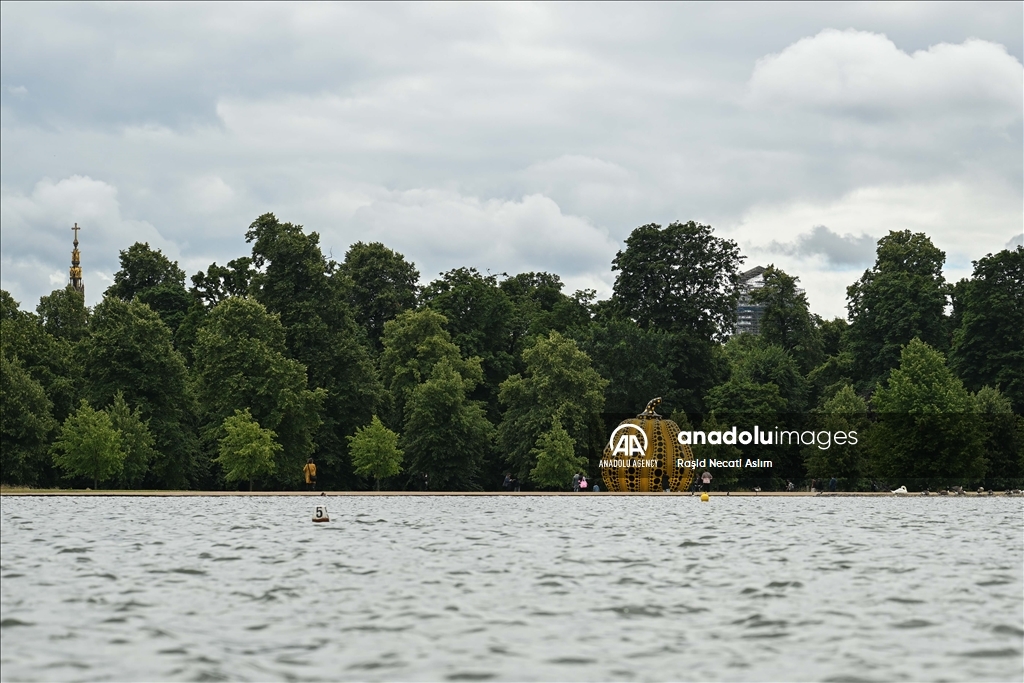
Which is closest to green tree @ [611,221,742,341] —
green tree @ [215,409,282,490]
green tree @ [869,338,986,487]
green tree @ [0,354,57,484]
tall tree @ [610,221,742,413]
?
tall tree @ [610,221,742,413]

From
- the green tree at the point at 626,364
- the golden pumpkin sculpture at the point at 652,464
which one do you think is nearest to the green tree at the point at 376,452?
the golden pumpkin sculpture at the point at 652,464

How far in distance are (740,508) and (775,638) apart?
134 ft

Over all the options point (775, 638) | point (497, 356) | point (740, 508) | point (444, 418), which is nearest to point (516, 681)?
point (775, 638)

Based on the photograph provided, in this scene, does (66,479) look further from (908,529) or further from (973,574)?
(973,574)

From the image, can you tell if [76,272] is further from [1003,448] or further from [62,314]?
[1003,448]

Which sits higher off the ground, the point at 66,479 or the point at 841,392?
the point at 841,392

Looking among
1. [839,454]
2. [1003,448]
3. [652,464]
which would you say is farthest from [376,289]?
[1003,448]

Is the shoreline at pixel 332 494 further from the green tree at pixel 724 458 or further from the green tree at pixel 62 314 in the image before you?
the green tree at pixel 62 314

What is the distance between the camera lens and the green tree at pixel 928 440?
87.0m

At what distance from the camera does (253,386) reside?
3164 inches

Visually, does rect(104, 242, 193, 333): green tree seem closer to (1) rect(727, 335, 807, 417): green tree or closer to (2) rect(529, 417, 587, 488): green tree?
(2) rect(529, 417, 587, 488): green tree

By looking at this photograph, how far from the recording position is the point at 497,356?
10106cm

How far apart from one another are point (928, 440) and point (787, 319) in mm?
35229

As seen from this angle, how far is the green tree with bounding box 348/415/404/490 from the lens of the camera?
270ft
